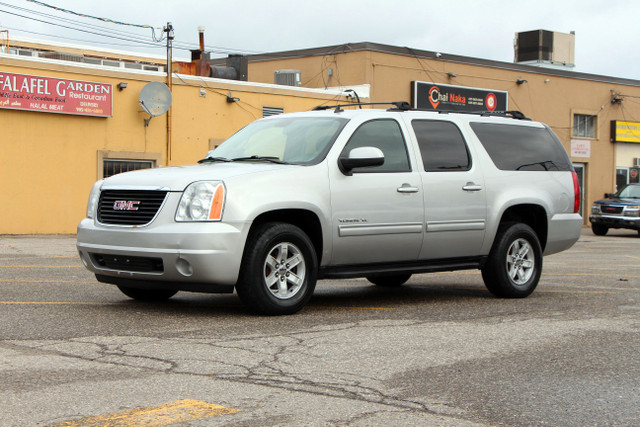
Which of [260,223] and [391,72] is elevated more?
[391,72]

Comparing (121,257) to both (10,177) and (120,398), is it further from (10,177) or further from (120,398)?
(10,177)

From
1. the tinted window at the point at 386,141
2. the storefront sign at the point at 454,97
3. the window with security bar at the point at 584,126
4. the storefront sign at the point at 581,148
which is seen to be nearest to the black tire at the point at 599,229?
the storefront sign at the point at 454,97

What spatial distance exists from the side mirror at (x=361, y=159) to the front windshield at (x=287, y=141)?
221 millimetres

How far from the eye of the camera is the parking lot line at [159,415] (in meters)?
4.52

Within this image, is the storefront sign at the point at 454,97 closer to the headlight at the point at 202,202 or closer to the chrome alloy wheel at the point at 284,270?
the chrome alloy wheel at the point at 284,270

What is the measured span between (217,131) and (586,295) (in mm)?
17991

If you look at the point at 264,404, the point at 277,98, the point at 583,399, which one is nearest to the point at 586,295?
the point at 583,399

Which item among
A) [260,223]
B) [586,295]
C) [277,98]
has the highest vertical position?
[277,98]

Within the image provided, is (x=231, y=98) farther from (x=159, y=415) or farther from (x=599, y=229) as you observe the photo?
(x=159, y=415)

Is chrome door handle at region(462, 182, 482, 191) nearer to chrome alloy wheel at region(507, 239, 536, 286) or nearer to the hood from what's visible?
chrome alloy wheel at region(507, 239, 536, 286)

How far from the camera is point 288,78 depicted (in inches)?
1251

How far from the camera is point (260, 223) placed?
26.8ft

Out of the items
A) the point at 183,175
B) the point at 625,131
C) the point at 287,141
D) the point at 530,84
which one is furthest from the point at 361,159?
the point at 625,131

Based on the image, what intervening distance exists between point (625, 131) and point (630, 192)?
11173 mm
